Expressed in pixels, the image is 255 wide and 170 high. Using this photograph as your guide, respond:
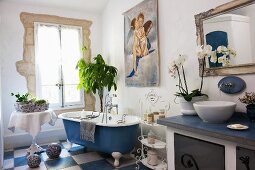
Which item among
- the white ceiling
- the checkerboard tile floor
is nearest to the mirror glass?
the checkerboard tile floor

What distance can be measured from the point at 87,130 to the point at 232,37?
2.11 meters

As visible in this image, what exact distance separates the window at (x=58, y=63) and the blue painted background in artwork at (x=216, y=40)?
288cm

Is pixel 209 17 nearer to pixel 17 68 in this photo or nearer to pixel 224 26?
pixel 224 26

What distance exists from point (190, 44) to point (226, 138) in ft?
4.35

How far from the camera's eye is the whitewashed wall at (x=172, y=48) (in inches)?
82.4

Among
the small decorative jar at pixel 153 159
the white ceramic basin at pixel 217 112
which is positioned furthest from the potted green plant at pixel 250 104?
the small decorative jar at pixel 153 159

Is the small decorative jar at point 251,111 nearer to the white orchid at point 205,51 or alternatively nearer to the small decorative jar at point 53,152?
the white orchid at point 205,51

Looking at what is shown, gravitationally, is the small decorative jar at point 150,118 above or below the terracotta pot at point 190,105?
below

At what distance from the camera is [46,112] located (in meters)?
3.16

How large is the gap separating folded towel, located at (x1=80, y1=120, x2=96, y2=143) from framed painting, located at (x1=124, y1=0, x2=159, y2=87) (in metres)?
0.99

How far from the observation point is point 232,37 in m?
1.87

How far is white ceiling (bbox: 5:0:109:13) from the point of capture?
12.4 feet

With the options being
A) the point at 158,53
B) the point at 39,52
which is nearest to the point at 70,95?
the point at 39,52

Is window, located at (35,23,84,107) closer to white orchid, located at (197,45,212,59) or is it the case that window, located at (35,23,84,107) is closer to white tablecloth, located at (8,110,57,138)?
white tablecloth, located at (8,110,57,138)
